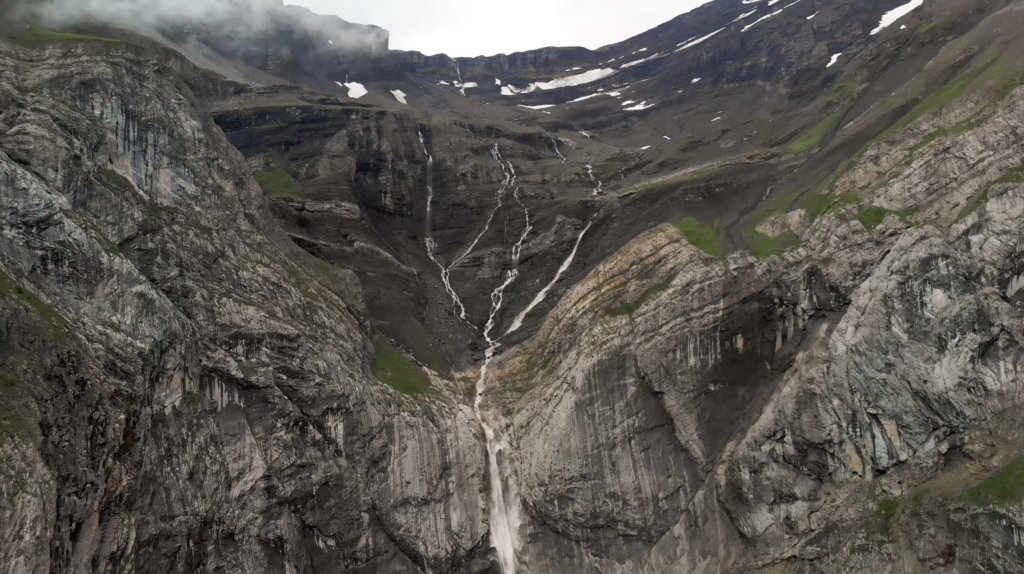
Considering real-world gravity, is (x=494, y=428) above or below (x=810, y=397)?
above

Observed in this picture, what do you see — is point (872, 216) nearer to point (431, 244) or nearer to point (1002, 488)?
point (1002, 488)

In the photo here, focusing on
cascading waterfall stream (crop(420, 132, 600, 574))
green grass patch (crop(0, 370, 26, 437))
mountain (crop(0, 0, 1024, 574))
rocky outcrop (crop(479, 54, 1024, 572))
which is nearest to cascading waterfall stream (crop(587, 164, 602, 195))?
cascading waterfall stream (crop(420, 132, 600, 574))

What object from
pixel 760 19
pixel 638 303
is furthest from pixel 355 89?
pixel 638 303

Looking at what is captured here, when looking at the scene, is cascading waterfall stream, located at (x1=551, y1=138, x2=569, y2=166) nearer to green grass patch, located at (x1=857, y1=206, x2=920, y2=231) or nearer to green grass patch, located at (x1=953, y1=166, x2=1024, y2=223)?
green grass patch, located at (x1=857, y1=206, x2=920, y2=231)

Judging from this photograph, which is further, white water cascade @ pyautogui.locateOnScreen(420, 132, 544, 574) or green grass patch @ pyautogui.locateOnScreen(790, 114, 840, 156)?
green grass patch @ pyautogui.locateOnScreen(790, 114, 840, 156)

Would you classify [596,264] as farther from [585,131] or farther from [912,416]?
[585,131]

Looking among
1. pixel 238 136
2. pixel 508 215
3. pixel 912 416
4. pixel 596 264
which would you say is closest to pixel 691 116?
pixel 508 215
